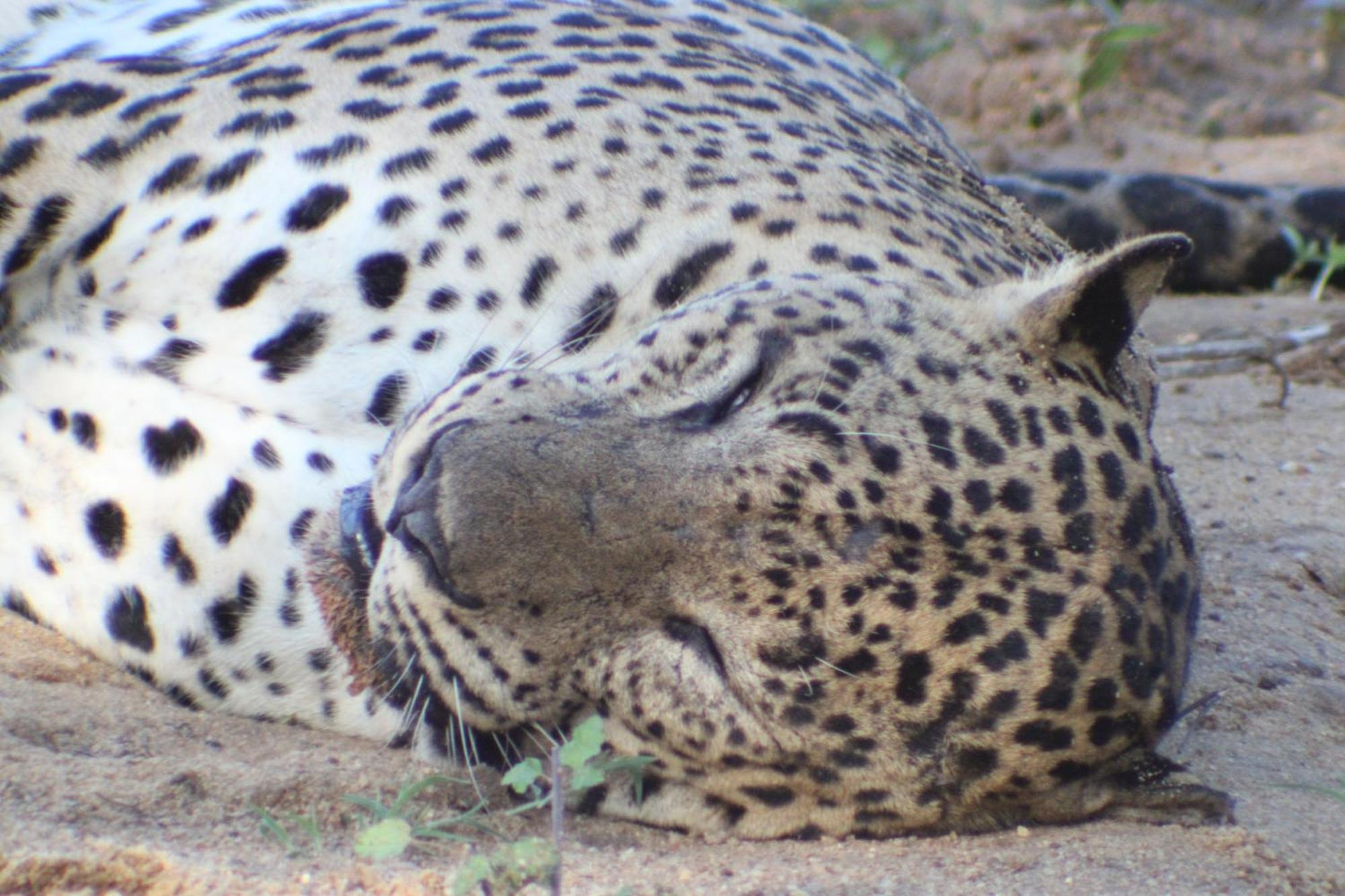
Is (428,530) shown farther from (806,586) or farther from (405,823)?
(806,586)

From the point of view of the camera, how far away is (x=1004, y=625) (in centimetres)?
273

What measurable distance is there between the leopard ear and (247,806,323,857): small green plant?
4.97ft

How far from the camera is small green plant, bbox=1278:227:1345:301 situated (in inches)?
267

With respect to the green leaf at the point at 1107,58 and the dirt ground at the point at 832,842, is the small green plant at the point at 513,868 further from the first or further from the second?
the green leaf at the point at 1107,58

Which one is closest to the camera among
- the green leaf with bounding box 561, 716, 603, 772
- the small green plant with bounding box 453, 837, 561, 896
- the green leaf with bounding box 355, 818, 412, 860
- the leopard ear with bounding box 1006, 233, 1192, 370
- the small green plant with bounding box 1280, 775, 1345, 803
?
the small green plant with bounding box 453, 837, 561, 896

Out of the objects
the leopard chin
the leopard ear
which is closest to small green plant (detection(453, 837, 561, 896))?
the leopard chin

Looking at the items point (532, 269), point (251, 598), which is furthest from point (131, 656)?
point (532, 269)

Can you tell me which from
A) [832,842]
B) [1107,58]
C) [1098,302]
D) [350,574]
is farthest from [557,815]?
[1107,58]

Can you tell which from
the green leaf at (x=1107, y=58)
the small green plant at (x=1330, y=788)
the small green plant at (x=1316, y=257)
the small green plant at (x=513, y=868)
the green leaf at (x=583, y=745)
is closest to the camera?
the small green plant at (x=513, y=868)

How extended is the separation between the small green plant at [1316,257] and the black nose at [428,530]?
5.06 m

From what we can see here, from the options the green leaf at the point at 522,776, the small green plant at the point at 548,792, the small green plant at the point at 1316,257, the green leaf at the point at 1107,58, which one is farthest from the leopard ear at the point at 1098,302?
the green leaf at the point at 1107,58

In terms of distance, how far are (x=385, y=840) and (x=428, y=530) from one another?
490mm

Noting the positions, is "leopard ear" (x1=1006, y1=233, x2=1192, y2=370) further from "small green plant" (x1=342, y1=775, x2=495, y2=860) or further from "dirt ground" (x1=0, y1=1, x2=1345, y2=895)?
"small green plant" (x1=342, y1=775, x2=495, y2=860)

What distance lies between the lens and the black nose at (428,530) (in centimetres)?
266
